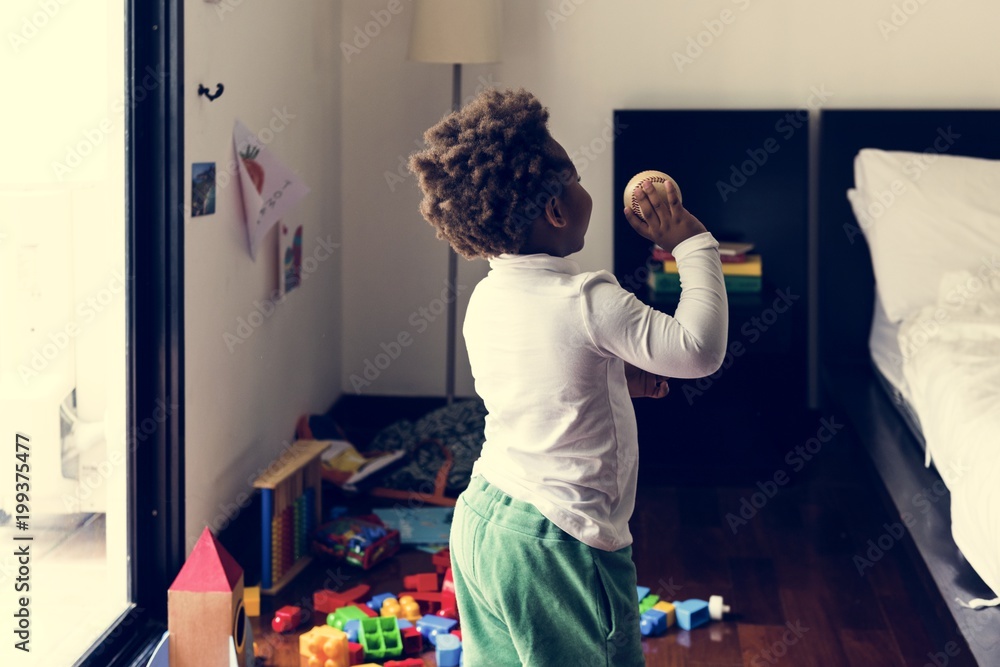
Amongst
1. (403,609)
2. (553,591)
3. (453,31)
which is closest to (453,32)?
(453,31)

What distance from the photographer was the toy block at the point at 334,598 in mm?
2412

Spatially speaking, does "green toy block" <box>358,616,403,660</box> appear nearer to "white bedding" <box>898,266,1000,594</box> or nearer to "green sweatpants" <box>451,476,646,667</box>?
"green sweatpants" <box>451,476,646,667</box>

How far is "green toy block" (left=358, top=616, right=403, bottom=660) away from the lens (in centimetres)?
221

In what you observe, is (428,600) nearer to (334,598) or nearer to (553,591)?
(334,598)

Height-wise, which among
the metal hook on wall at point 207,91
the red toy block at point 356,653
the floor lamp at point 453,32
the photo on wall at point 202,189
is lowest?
the red toy block at point 356,653

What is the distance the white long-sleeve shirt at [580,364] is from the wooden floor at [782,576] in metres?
0.82

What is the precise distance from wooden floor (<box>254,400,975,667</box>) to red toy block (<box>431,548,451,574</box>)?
0.03 meters

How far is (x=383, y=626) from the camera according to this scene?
227 centimetres

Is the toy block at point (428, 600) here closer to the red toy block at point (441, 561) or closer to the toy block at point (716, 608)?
the red toy block at point (441, 561)

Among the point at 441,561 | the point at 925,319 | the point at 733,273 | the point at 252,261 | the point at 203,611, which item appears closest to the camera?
the point at 203,611

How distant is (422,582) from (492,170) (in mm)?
1483

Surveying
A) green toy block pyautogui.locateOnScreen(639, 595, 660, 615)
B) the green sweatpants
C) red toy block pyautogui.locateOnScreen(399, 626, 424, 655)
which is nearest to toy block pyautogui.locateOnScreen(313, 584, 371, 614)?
red toy block pyautogui.locateOnScreen(399, 626, 424, 655)

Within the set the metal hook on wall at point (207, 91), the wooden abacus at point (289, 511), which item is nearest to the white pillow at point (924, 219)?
the wooden abacus at point (289, 511)

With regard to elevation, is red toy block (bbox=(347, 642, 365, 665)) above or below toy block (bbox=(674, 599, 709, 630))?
below
